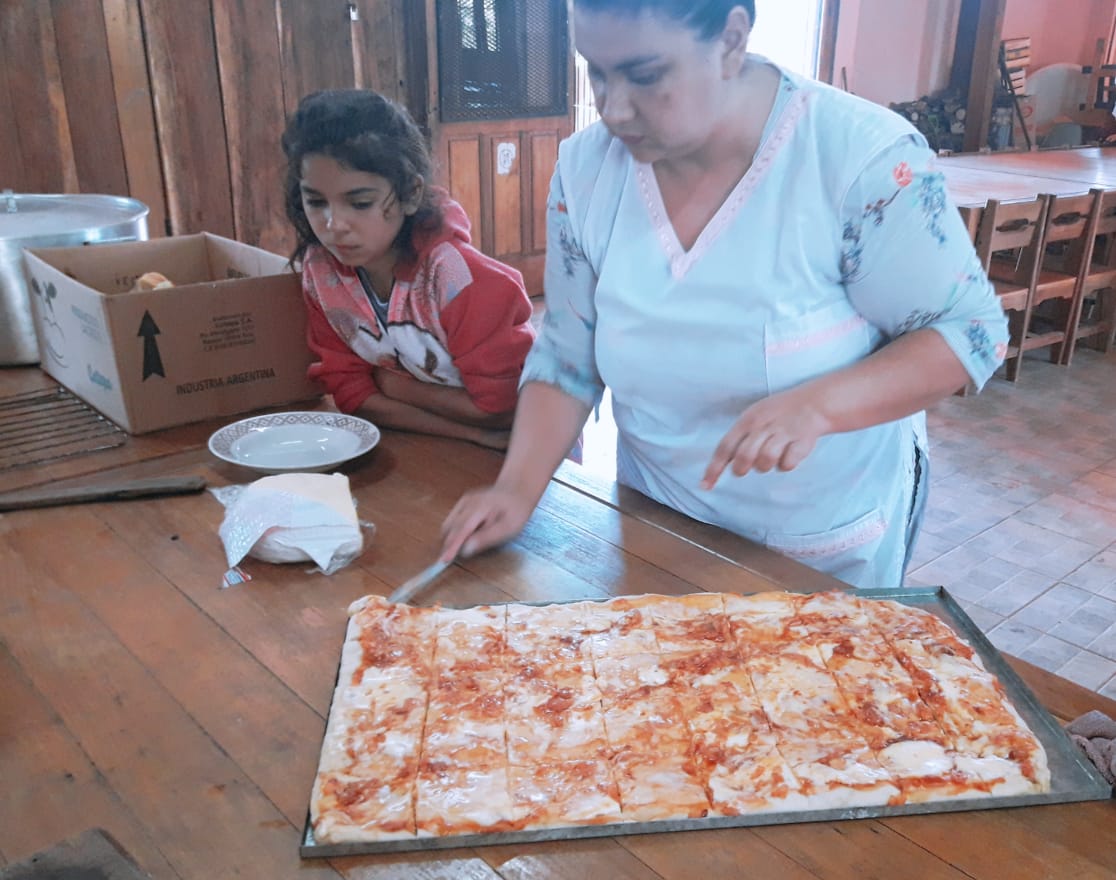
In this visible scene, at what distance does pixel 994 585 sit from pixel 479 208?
3.58 meters

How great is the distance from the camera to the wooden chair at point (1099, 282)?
4861 millimetres

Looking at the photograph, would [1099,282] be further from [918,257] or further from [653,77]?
[653,77]

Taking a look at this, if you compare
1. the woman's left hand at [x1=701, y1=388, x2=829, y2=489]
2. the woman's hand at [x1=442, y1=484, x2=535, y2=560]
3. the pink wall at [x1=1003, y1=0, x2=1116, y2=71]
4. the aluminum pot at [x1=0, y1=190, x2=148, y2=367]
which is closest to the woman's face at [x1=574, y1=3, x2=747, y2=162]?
the woman's left hand at [x1=701, y1=388, x2=829, y2=489]

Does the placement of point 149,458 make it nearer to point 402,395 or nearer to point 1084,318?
point 402,395

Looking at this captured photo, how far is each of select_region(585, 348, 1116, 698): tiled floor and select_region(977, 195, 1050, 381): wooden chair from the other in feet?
0.99

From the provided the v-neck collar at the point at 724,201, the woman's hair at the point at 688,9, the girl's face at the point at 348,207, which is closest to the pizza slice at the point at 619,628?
the v-neck collar at the point at 724,201

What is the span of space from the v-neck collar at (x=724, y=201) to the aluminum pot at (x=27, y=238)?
52.4 inches

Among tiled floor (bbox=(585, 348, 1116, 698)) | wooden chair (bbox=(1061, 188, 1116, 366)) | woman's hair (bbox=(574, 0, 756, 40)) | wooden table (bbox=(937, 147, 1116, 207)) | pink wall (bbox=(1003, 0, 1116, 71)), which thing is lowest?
tiled floor (bbox=(585, 348, 1116, 698))

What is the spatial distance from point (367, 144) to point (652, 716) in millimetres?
1098

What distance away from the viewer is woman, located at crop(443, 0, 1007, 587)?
46.0 inches

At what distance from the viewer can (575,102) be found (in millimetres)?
5773

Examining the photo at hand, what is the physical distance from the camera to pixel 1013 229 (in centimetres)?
446

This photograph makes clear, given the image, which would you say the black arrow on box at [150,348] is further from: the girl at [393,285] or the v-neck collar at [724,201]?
the v-neck collar at [724,201]

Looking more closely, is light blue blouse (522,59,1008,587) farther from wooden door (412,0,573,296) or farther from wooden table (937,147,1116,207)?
wooden door (412,0,573,296)
